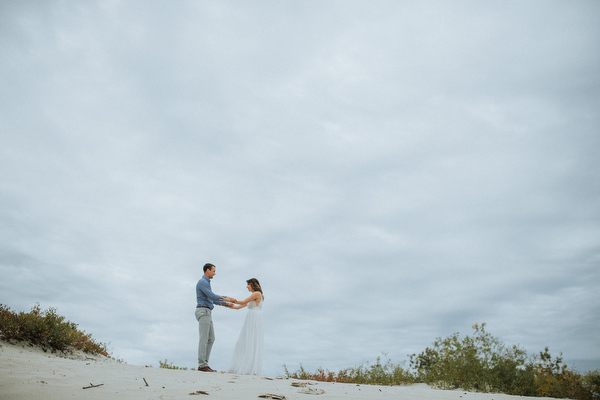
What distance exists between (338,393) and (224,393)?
1.83 m

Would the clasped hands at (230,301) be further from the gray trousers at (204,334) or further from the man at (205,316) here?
the gray trousers at (204,334)

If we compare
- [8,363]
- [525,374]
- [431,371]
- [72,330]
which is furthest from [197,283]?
[525,374]

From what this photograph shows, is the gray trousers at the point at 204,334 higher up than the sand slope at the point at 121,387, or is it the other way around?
the gray trousers at the point at 204,334

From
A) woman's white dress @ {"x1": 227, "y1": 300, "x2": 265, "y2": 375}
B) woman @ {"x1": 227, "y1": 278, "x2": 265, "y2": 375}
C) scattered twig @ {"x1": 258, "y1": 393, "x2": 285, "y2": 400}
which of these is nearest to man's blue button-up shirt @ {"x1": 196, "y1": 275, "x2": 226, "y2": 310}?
woman @ {"x1": 227, "y1": 278, "x2": 265, "y2": 375}

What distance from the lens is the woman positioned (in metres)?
10.6

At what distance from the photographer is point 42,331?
10047 millimetres

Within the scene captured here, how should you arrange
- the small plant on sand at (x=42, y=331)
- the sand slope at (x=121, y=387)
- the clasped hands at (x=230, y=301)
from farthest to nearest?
the clasped hands at (x=230, y=301), the small plant on sand at (x=42, y=331), the sand slope at (x=121, y=387)

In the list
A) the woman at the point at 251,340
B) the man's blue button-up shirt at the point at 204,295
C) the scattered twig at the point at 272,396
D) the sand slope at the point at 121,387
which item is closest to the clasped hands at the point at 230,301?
the woman at the point at 251,340

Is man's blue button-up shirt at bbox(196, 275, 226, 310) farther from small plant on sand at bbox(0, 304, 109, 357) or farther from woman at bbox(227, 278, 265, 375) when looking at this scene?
small plant on sand at bbox(0, 304, 109, 357)

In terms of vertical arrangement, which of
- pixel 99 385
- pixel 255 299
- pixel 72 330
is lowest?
pixel 99 385

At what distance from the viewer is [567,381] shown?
9.67m

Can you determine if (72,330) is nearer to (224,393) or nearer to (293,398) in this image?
(224,393)

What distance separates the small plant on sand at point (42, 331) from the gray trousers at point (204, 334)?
3.10 m

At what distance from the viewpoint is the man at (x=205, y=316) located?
1030 centimetres
